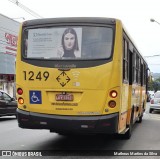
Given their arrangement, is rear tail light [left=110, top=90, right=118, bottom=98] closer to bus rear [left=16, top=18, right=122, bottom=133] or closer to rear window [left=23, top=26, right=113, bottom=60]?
bus rear [left=16, top=18, right=122, bottom=133]

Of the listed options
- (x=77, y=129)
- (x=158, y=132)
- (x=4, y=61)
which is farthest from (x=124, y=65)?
(x=4, y=61)

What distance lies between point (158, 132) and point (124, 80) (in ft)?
17.0

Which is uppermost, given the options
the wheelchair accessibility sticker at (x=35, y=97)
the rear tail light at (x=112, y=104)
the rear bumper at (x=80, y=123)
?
the wheelchair accessibility sticker at (x=35, y=97)

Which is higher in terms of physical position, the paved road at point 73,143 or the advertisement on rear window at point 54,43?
the advertisement on rear window at point 54,43

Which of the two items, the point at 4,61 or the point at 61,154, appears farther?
the point at 4,61

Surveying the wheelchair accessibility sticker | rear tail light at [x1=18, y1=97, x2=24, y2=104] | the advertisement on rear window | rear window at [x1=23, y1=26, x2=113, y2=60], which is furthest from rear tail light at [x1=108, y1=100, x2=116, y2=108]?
rear tail light at [x1=18, y1=97, x2=24, y2=104]

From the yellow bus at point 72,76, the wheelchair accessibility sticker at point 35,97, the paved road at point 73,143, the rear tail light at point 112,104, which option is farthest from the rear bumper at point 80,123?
the paved road at point 73,143

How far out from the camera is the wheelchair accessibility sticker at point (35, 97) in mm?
8773

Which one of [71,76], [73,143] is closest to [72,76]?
[71,76]

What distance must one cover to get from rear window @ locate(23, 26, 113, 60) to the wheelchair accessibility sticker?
32.0 inches

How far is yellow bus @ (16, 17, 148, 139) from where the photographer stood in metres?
8.43

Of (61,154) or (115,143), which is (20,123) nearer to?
(61,154)

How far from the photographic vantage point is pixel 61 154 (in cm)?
881

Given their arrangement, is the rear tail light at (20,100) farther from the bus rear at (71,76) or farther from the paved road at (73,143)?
the paved road at (73,143)
